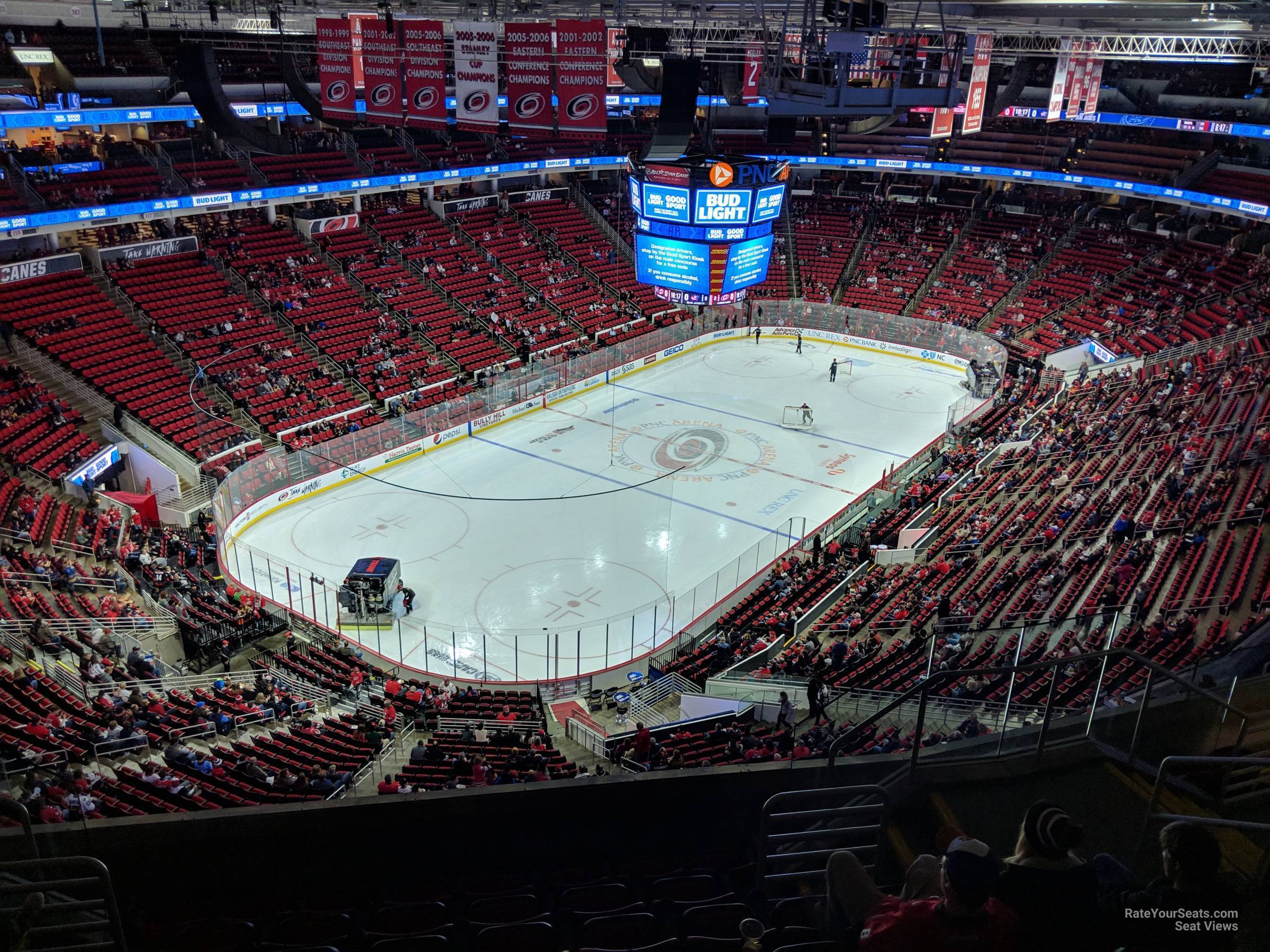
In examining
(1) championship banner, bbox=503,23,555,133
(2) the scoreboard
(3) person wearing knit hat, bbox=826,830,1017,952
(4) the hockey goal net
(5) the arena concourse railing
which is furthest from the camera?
(4) the hockey goal net

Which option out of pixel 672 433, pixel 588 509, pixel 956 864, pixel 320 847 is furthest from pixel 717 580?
pixel 956 864

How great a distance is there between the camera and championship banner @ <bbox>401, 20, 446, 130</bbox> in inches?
696

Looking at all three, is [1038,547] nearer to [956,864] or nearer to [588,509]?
[588,509]

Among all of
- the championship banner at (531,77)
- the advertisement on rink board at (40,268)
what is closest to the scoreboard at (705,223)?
the championship banner at (531,77)

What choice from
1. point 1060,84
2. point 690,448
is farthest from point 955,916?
point 1060,84

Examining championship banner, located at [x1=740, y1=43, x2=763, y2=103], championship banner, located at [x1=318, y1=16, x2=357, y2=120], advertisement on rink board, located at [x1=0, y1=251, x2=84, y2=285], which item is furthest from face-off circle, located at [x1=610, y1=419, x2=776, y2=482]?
advertisement on rink board, located at [x1=0, y1=251, x2=84, y2=285]

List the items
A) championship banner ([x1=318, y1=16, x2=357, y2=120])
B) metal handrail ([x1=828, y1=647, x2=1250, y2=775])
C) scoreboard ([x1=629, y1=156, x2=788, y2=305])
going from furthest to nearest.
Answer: scoreboard ([x1=629, y1=156, x2=788, y2=305])
championship banner ([x1=318, y1=16, x2=357, y2=120])
metal handrail ([x1=828, y1=647, x2=1250, y2=775])

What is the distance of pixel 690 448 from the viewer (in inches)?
1136

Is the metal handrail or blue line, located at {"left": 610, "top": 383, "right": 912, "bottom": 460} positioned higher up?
the metal handrail

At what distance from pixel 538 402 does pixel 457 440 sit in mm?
3758

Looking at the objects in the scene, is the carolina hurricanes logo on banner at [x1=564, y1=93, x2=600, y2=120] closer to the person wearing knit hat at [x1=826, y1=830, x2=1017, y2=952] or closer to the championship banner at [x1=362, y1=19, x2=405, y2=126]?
the championship banner at [x1=362, y1=19, x2=405, y2=126]

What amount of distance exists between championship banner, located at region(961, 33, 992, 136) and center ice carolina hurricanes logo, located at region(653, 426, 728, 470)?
10998 mm

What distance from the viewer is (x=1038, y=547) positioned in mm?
19859

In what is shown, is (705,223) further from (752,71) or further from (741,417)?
(741,417)
